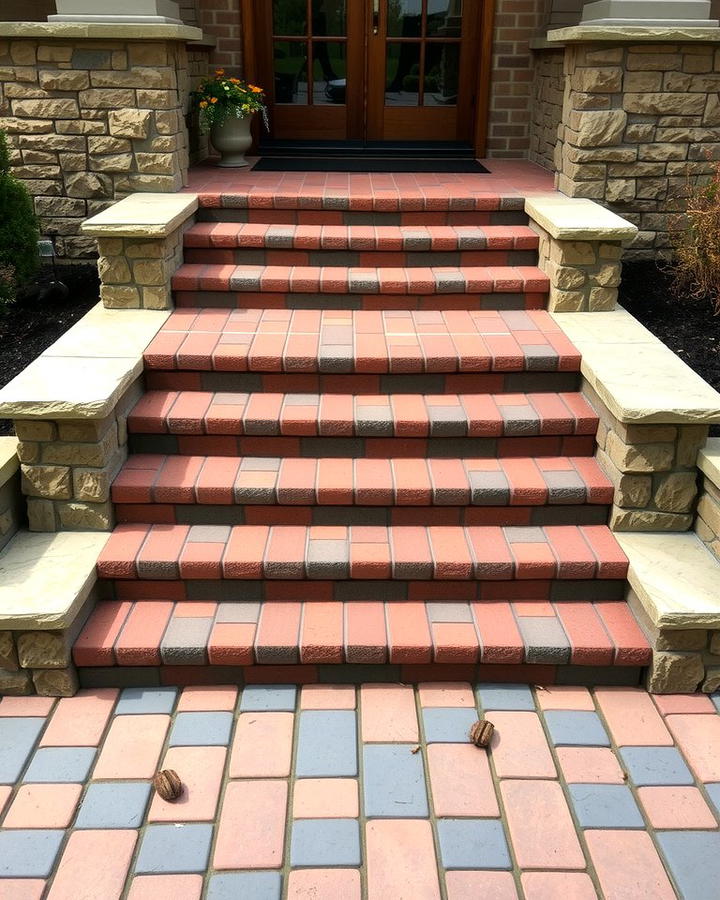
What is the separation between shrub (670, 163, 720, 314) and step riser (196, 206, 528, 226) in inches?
35.9

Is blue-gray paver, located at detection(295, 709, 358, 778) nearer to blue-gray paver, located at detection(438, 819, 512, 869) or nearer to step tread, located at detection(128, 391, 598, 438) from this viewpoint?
blue-gray paver, located at detection(438, 819, 512, 869)

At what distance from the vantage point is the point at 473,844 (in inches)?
83.8

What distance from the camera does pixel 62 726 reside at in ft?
8.27

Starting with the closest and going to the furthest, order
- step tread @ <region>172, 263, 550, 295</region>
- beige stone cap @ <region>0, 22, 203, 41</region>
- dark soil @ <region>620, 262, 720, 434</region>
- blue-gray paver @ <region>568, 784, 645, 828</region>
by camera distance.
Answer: blue-gray paver @ <region>568, 784, 645, 828</region>
dark soil @ <region>620, 262, 720, 434</region>
step tread @ <region>172, 263, 550, 295</region>
beige stone cap @ <region>0, 22, 203, 41</region>

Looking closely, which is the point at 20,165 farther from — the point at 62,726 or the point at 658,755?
the point at 658,755

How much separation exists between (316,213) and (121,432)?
191 centimetres

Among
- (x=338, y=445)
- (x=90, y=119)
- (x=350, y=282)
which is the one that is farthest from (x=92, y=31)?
(x=338, y=445)

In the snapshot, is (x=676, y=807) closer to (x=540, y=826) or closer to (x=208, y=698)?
(x=540, y=826)

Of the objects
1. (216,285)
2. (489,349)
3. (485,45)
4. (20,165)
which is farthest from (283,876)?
(485,45)

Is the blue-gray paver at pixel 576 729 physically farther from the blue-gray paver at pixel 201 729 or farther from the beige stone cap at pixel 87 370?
the beige stone cap at pixel 87 370

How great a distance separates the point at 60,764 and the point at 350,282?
251 centimetres

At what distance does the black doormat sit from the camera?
5.37 metres

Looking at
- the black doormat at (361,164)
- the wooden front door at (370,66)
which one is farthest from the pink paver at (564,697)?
the wooden front door at (370,66)

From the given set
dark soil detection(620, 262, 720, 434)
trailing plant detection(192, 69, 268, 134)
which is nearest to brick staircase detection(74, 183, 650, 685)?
dark soil detection(620, 262, 720, 434)
